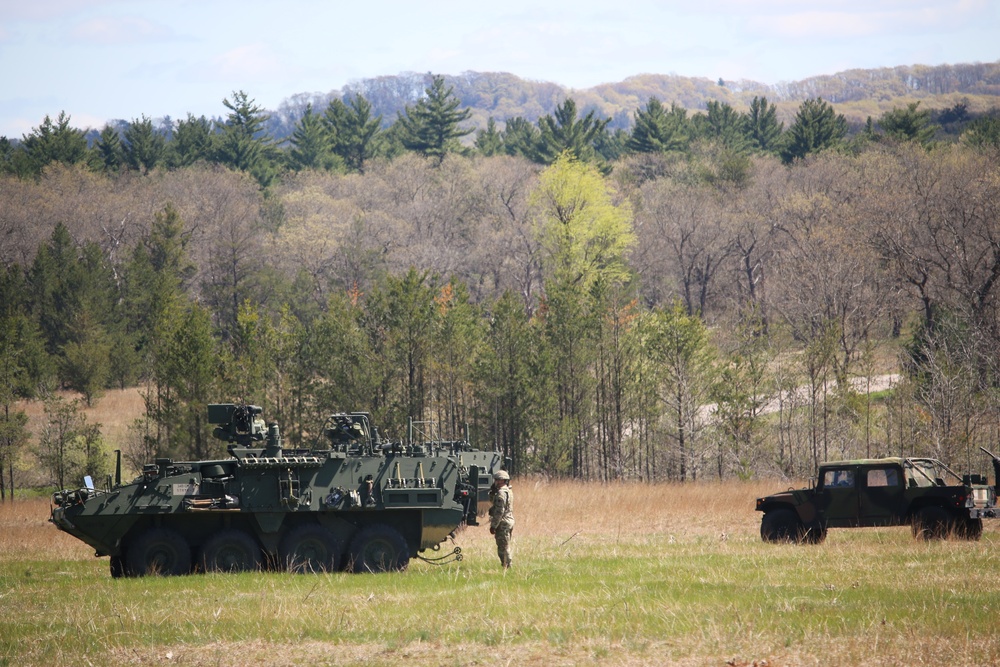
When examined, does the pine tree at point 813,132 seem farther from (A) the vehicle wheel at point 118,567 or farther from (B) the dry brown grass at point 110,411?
(A) the vehicle wheel at point 118,567

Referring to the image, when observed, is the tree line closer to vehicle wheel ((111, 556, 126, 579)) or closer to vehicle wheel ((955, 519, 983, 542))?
vehicle wheel ((111, 556, 126, 579))

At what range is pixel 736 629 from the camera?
41.4ft

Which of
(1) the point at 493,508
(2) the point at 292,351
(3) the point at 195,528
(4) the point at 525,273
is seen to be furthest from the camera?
(4) the point at 525,273

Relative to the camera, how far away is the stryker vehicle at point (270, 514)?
59.4 ft

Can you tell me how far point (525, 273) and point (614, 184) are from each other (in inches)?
462

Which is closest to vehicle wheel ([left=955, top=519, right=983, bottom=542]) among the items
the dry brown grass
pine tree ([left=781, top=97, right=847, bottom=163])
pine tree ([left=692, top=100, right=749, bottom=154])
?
the dry brown grass

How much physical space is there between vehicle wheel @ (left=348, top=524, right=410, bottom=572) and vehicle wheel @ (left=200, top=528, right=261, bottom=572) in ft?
5.13

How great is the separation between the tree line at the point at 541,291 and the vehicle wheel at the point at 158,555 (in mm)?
7816

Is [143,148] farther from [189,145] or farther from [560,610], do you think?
[560,610]

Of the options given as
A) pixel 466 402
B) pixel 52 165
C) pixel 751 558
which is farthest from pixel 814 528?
pixel 52 165

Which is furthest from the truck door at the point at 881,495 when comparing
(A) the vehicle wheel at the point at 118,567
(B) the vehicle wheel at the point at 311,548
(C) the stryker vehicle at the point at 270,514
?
(A) the vehicle wheel at the point at 118,567

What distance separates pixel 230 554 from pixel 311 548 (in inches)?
50.0

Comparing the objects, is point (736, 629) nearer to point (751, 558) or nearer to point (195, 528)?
point (751, 558)

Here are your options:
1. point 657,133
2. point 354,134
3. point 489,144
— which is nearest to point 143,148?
point 354,134
